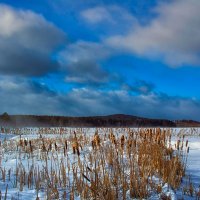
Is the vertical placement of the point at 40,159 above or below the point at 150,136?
below

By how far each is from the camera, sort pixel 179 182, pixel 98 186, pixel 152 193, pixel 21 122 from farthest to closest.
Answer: pixel 21 122, pixel 179 182, pixel 152 193, pixel 98 186

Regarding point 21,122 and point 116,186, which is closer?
point 116,186

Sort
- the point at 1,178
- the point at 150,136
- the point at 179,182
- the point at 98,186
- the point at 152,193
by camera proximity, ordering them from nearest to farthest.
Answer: the point at 98,186 < the point at 152,193 < the point at 179,182 < the point at 1,178 < the point at 150,136

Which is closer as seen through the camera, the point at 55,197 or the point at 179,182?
the point at 55,197

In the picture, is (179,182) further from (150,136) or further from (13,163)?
(13,163)

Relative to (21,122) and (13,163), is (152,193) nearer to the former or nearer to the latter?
(13,163)

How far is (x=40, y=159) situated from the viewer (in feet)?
28.8

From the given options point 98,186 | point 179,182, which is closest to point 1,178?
point 98,186

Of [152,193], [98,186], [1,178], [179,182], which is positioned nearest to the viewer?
→ [98,186]

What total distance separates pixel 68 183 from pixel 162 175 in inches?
59.1

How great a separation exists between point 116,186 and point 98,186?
0.26 meters

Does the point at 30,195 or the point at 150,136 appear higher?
the point at 150,136

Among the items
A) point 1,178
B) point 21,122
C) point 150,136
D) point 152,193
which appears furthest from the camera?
point 21,122

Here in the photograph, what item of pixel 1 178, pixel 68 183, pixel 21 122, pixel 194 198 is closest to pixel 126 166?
pixel 68 183
